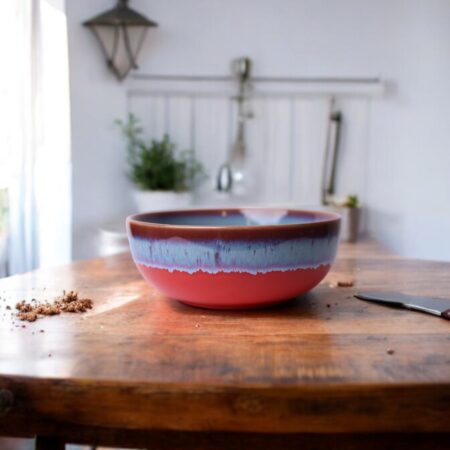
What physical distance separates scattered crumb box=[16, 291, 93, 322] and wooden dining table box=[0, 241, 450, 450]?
0.06 m

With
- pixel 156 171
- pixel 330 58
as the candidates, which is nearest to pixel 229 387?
pixel 156 171

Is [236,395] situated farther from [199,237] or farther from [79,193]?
[79,193]

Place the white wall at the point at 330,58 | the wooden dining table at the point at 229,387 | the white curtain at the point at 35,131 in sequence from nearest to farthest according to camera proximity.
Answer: the wooden dining table at the point at 229,387 < the white curtain at the point at 35,131 < the white wall at the point at 330,58

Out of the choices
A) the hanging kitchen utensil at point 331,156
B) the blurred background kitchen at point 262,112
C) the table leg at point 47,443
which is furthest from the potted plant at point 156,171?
the table leg at point 47,443

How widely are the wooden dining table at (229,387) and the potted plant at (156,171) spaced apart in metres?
1.54

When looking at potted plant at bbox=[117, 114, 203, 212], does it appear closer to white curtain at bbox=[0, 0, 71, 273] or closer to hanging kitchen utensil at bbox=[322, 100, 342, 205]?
white curtain at bbox=[0, 0, 71, 273]

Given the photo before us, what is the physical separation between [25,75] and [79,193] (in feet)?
1.73

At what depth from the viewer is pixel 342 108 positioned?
7.72 ft

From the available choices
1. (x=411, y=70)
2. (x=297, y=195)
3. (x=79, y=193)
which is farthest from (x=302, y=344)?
(x=411, y=70)

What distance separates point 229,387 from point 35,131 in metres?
1.53

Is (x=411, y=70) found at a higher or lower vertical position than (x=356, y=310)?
higher

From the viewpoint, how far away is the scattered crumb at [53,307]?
28.2 inches

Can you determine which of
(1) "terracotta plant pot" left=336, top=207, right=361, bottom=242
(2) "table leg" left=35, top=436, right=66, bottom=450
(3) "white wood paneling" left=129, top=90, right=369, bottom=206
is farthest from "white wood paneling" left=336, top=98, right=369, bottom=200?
(2) "table leg" left=35, top=436, right=66, bottom=450

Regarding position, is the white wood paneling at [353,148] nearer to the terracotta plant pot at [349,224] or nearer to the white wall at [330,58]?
the white wall at [330,58]
